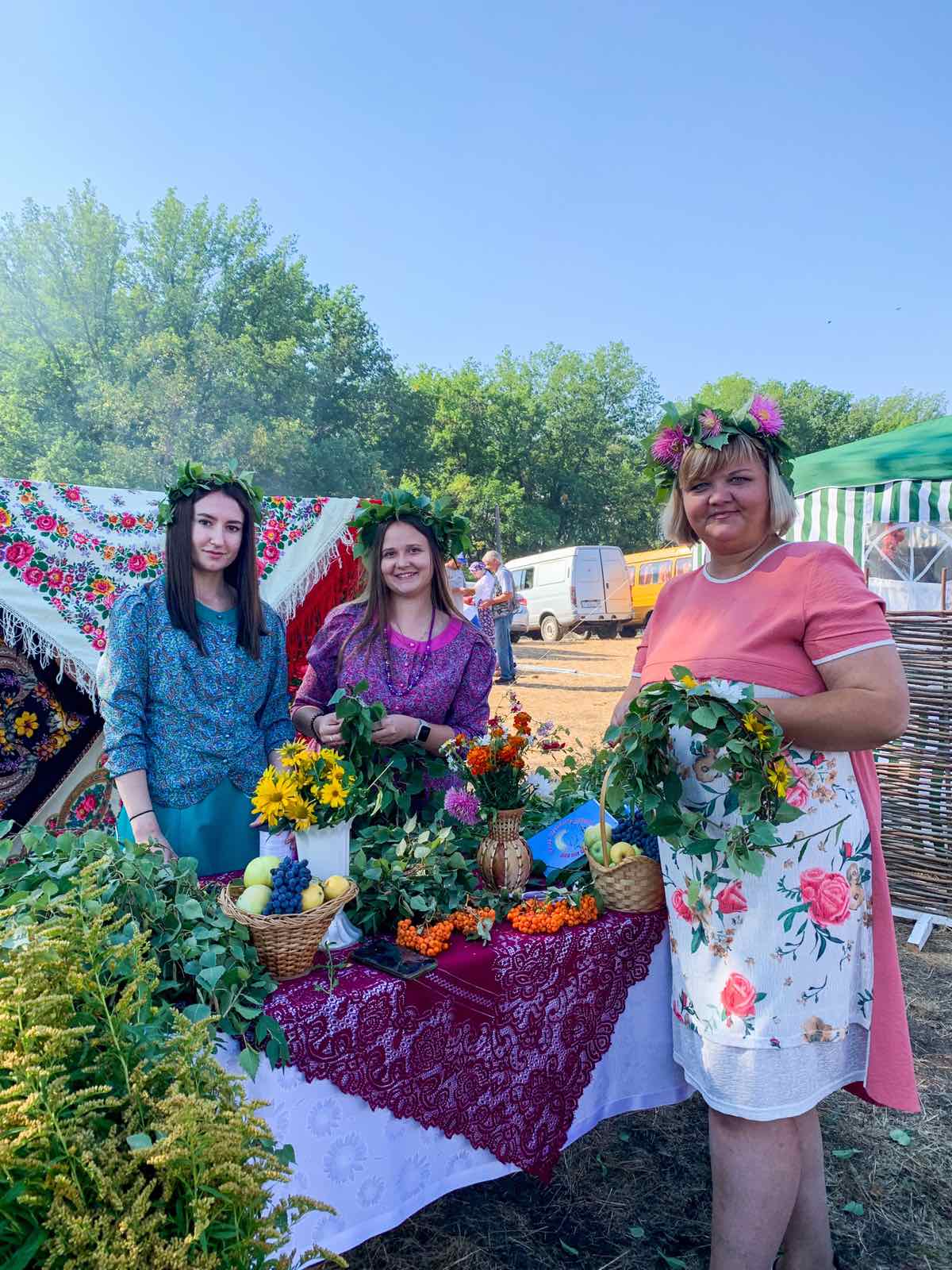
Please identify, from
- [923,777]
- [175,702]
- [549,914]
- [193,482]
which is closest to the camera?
[549,914]

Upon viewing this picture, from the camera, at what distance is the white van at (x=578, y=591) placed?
17.3 m

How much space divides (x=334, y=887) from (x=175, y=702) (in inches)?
30.3

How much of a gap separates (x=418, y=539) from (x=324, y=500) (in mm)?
1676

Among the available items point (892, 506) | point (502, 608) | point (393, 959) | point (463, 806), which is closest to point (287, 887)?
point (393, 959)

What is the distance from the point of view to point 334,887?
1456 millimetres

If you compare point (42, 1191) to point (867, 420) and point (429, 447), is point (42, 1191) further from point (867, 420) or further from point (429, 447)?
point (867, 420)

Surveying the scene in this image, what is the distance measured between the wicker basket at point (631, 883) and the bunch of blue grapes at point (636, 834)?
6cm

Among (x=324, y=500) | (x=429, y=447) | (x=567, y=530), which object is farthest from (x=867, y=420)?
(x=324, y=500)

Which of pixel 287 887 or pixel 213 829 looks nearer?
pixel 287 887

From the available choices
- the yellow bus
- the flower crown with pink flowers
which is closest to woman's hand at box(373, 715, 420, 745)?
the flower crown with pink flowers

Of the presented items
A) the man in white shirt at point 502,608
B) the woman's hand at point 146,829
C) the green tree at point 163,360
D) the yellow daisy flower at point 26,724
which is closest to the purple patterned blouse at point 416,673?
the woman's hand at point 146,829

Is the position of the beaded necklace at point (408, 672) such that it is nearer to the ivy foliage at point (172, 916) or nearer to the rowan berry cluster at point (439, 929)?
the rowan berry cluster at point (439, 929)

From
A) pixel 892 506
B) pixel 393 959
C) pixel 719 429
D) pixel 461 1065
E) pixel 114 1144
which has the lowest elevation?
pixel 461 1065

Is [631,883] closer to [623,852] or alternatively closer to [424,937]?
[623,852]
